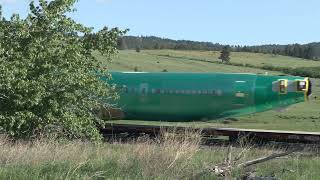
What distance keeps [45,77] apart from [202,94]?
15.9 m

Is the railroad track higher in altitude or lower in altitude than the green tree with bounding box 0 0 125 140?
lower

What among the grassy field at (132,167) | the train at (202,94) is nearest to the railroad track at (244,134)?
the train at (202,94)

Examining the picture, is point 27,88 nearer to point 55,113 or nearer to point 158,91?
point 55,113

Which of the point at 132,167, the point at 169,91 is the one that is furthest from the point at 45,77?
the point at 169,91

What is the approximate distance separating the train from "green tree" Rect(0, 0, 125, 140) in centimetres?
1310

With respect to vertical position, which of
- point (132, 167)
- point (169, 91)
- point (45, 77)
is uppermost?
point (45, 77)

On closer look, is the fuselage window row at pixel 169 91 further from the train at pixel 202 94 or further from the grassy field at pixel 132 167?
the grassy field at pixel 132 167

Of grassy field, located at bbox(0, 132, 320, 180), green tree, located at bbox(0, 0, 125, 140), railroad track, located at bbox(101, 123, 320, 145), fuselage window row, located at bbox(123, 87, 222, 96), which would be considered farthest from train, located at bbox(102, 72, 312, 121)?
grassy field, located at bbox(0, 132, 320, 180)

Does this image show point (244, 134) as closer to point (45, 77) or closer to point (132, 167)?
point (45, 77)

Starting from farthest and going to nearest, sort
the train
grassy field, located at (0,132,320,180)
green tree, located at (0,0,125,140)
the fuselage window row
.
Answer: the fuselage window row, the train, green tree, located at (0,0,125,140), grassy field, located at (0,132,320,180)

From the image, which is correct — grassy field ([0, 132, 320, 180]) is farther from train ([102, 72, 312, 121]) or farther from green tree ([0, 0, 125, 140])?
train ([102, 72, 312, 121])

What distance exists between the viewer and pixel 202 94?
3244 cm

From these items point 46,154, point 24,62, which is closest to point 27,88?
point 24,62

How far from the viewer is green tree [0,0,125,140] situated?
17188 millimetres
